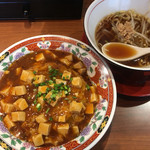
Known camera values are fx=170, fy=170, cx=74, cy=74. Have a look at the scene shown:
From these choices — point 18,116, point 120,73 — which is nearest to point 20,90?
point 18,116

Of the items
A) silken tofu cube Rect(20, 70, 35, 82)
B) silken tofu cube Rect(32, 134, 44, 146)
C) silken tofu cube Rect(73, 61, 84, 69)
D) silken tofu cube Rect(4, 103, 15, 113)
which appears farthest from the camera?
silken tofu cube Rect(73, 61, 84, 69)

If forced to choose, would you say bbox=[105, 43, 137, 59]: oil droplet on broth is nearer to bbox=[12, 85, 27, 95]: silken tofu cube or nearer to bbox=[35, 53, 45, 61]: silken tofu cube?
bbox=[35, 53, 45, 61]: silken tofu cube

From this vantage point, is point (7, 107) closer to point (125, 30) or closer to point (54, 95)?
point (54, 95)

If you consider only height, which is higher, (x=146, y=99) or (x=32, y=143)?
(x=146, y=99)

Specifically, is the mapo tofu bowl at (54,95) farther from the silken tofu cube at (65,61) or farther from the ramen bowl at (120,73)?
the ramen bowl at (120,73)

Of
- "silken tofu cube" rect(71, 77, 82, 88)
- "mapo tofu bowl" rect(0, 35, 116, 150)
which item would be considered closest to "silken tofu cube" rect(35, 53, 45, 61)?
"mapo tofu bowl" rect(0, 35, 116, 150)

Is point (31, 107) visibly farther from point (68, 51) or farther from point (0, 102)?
point (68, 51)

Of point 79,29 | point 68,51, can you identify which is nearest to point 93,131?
point 68,51
